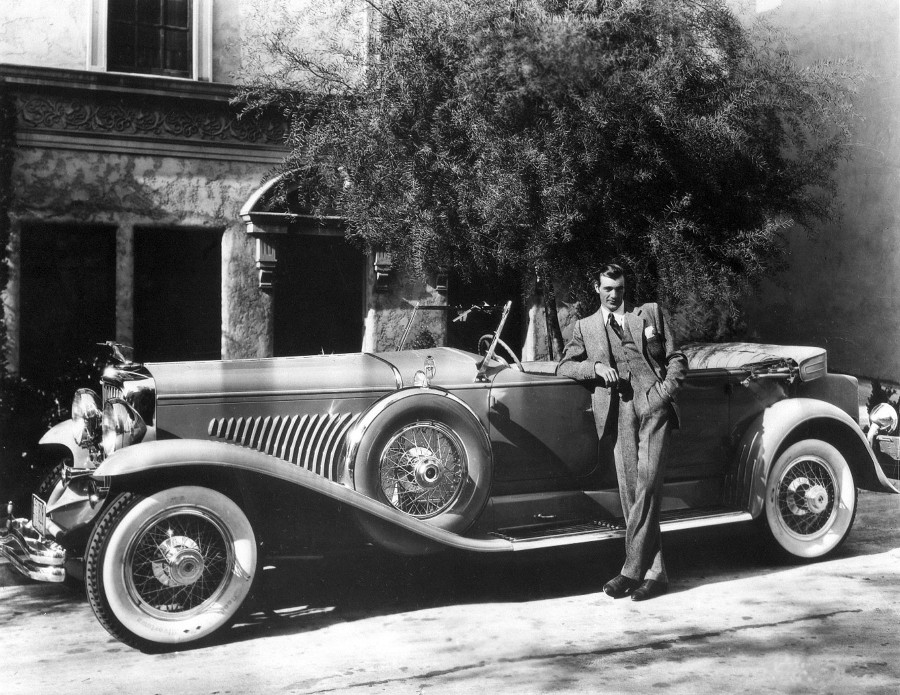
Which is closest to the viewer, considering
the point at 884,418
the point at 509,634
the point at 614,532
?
the point at 509,634

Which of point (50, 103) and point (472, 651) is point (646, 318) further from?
point (50, 103)

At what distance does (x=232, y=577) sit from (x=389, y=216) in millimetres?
3289

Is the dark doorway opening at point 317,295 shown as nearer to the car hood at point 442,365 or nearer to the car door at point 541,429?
the car hood at point 442,365

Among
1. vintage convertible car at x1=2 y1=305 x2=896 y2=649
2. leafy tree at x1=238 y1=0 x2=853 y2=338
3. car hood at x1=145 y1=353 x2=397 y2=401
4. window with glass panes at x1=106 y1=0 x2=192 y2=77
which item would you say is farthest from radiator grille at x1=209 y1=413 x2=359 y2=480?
window with glass panes at x1=106 y1=0 x2=192 y2=77

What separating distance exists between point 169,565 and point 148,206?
5.61m

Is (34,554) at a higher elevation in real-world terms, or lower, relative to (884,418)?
lower

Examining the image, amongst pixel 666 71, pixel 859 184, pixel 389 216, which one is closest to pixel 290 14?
pixel 389 216

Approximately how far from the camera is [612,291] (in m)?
5.02

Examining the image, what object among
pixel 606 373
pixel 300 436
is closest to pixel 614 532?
pixel 606 373

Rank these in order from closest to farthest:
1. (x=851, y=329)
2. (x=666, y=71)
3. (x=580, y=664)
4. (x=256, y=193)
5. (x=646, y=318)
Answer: (x=580, y=664) → (x=646, y=318) → (x=666, y=71) → (x=256, y=193) → (x=851, y=329)

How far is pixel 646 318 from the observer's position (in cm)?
495

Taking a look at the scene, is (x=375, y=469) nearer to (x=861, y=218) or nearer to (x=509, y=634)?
(x=509, y=634)

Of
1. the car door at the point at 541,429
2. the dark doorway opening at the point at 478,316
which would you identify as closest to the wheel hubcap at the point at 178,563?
the car door at the point at 541,429

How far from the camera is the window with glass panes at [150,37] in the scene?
28.7 ft
